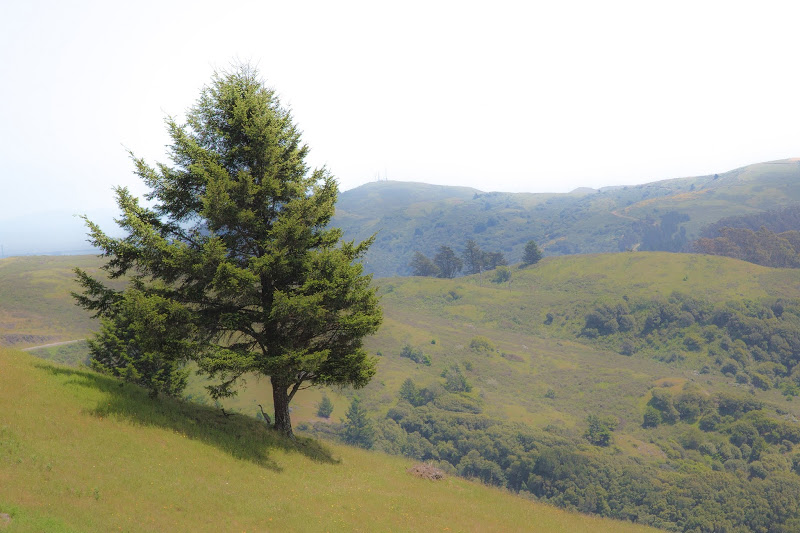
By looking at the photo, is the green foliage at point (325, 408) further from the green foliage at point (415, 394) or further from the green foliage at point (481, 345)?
the green foliage at point (481, 345)

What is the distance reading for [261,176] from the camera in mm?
19938

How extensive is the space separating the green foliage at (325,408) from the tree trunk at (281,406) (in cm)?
8973

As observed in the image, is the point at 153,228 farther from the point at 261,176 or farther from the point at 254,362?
the point at 254,362

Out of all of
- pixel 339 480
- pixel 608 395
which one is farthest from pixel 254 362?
pixel 608 395

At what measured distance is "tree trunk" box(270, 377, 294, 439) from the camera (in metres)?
20.3

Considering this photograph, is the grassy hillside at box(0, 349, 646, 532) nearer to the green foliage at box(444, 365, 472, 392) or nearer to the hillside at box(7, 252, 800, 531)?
the hillside at box(7, 252, 800, 531)

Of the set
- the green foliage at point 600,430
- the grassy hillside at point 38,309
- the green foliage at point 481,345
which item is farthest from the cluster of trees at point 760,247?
the grassy hillside at point 38,309

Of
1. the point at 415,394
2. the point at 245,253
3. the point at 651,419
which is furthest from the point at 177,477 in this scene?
the point at 651,419

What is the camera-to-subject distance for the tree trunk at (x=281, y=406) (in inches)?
799

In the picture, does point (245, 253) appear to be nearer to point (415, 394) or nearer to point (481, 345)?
point (415, 394)

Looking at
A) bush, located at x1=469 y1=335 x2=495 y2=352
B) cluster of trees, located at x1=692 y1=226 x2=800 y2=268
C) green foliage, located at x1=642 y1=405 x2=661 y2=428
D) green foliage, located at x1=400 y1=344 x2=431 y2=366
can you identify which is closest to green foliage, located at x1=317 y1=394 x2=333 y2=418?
green foliage, located at x1=400 y1=344 x2=431 y2=366

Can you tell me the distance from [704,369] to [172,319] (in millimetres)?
142824

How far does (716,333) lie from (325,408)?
108582 mm

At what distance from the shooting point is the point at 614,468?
272 ft
